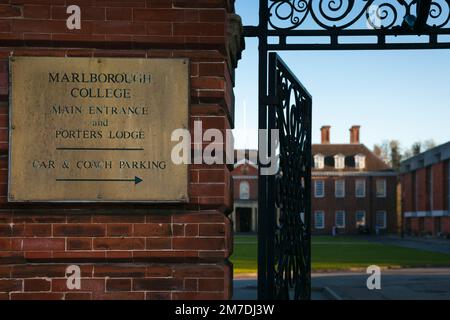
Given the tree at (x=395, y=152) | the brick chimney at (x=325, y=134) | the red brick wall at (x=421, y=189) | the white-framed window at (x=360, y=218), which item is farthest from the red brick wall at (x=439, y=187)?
the tree at (x=395, y=152)

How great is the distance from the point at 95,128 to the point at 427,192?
60128 mm

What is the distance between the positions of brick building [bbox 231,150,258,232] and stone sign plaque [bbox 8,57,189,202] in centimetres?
6753

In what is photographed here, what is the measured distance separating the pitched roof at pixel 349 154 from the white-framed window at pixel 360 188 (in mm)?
1359

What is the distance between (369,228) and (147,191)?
226 feet

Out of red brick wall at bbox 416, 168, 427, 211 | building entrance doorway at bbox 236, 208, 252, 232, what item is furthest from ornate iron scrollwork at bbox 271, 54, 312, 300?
building entrance doorway at bbox 236, 208, 252, 232

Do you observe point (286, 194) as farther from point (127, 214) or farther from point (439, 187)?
point (439, 187)

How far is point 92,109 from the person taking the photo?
4.99m

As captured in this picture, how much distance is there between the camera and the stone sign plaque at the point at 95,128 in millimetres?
4961

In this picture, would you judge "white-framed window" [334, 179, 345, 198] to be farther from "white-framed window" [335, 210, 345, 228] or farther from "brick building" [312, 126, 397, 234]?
"white-framed window" [335, 210, 345, 228]

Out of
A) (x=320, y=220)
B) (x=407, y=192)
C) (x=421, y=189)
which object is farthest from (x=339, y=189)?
(x=421, y=189)

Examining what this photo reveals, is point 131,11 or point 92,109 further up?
point 131,11
